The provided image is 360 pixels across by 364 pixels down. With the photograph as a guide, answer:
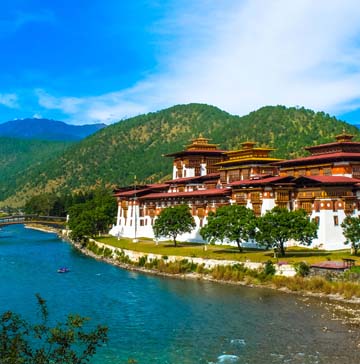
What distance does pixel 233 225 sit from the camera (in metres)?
71.9

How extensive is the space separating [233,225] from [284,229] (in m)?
8.47

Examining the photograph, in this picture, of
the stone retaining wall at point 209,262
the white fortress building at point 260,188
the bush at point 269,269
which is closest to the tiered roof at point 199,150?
the white fortress building at point 260,188

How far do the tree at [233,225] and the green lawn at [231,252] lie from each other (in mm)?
2275

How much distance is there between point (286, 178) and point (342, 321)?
35.4 meters

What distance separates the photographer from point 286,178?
77.3 m

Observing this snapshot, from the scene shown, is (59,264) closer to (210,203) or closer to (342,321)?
(210,203)

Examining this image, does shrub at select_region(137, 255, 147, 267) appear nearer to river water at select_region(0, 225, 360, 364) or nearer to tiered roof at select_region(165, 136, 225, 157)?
river water at select_region(0, 225, 360, 364)

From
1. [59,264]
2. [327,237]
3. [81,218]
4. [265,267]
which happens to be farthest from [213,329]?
[81,218]

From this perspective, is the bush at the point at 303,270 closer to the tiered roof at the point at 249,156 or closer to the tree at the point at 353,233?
→ the tree at the point at 353,233

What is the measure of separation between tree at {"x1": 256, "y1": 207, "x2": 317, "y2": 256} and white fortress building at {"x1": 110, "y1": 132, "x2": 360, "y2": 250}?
7.35 meters

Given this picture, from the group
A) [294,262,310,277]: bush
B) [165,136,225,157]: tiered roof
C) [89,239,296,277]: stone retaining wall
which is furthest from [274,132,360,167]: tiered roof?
[165,136,225,157]: tiered roof

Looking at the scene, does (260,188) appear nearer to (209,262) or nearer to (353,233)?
(353,233)

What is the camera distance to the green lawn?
64500 millimetres

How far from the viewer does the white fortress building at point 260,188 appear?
241 feet
